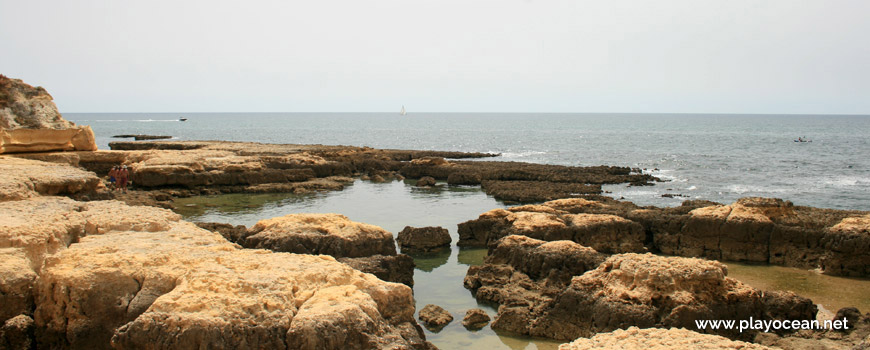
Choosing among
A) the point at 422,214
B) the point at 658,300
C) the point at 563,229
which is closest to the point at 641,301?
the point at 658,300

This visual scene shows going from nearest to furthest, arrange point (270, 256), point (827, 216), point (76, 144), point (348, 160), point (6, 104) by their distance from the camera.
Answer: point (270, 256)
point (827, 216)
point (6, 104)
point (76, 144)
point (348, 160)

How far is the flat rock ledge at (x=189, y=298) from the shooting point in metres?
6.84

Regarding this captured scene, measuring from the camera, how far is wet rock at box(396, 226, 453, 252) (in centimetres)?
1755

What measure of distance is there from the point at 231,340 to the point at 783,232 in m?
15.2

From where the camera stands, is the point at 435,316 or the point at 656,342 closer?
the point at 656,342

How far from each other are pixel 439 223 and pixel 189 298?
15.3 m

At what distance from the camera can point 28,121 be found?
26.5 m

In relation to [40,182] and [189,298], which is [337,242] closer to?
[189,298]

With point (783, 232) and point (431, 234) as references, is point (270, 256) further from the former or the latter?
point (783, 232)

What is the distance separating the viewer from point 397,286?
852 cm

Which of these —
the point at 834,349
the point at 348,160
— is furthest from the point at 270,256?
the point at 348,160

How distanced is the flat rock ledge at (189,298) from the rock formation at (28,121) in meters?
19.7

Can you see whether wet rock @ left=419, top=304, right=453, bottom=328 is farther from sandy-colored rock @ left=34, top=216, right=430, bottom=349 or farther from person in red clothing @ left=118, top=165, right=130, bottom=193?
person in red clothing @ left=118, top=165, right=130, bottom=193

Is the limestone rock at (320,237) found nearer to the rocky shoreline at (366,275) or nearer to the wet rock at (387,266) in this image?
the rocky shoreline at (366,275)
